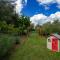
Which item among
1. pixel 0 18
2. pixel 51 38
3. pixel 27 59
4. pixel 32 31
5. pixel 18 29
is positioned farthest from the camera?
pixel 32 31

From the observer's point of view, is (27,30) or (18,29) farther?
(27,30)

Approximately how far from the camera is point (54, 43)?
31.6 ft

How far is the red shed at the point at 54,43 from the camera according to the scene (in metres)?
9.30

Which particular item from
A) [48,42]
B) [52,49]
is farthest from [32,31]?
[52,49]

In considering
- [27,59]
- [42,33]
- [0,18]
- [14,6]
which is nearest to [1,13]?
[0,18]

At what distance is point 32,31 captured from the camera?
12219mm

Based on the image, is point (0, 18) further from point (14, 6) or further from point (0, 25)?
point (14, 6)

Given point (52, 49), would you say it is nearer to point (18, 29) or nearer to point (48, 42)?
point (48, 42)

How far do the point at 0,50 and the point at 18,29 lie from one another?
5.56 m

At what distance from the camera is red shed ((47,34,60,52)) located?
9297 millimetres

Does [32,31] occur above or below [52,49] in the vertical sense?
above

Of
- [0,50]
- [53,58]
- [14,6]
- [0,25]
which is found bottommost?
[53,58]

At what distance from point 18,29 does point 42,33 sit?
4.83 ft

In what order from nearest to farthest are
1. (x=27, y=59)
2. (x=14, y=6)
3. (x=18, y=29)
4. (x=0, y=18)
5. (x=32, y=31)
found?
(x=27, y=59) < (x=0, y=18) < (x=14, y=6) < (x=18, y=29) < (x=32, y=31)
